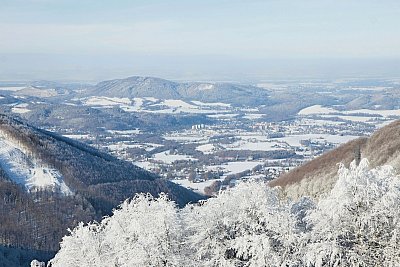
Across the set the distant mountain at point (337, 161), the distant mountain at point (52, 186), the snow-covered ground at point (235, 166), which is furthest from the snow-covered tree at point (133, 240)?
the snow-covered ground at point (235, 166)

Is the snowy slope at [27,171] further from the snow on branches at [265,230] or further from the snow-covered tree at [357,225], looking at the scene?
the snow-covered tree at [357,225]

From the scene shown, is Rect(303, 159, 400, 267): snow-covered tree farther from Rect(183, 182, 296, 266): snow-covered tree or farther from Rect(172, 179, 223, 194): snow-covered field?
Rect(172, 179, 223, 194): snow-covered field

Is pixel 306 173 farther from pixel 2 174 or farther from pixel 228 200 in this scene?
pixel 2 174

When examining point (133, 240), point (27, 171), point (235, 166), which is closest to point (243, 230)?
point (133, 240)

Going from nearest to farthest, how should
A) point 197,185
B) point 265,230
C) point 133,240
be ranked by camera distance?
point 265,230 → point 133,240 → point 197,185

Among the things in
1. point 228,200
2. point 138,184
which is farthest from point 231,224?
point 138,184

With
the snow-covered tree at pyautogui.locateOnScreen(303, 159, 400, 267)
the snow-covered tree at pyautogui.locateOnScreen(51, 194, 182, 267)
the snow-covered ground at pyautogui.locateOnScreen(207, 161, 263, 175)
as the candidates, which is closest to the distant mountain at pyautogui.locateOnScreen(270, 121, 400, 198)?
the snow-covered tree at pyautogui.locateOnScreen(303, 159, 400, 267)

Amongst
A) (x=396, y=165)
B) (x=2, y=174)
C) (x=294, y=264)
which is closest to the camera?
(x=294, y=264)

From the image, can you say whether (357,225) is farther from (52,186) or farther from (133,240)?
(52,186)
